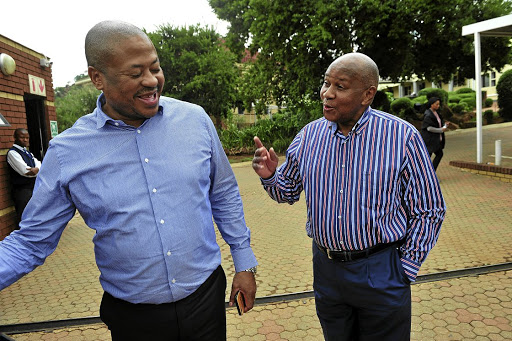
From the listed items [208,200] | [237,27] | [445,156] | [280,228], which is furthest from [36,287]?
[237,27]

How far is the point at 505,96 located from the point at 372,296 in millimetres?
25746

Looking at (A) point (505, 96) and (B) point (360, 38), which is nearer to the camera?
(B) point (360, 38)

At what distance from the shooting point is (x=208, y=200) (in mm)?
1944

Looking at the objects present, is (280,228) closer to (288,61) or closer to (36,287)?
(36,287)

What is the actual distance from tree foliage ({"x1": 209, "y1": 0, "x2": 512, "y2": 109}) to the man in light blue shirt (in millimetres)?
13419

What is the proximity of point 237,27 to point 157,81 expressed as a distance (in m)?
19.6

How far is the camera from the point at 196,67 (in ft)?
84.0

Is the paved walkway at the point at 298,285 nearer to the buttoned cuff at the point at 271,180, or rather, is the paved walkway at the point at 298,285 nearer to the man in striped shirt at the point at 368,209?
Answer: the man in striped shirt at the point at 368,209

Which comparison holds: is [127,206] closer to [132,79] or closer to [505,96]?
[132,79]

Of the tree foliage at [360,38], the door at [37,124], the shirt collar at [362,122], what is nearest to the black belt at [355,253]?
the shirt collar at [362,122]

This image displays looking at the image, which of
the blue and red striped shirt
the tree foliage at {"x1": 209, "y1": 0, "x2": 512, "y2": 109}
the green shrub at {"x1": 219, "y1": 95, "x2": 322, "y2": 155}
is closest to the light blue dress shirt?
the blue and red striped shirt

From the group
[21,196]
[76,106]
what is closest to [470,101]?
[21,196]

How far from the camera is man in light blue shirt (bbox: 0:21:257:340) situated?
1.71 m

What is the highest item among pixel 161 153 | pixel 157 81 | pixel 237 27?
pixel 237 27
